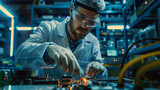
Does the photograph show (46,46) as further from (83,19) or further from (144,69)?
(144,69)

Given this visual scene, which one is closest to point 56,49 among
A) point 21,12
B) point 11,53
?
point 11,53

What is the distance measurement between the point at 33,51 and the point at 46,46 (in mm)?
147

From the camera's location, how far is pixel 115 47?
181 inches

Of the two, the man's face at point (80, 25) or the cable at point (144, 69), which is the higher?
the man's face at point (80, 25)

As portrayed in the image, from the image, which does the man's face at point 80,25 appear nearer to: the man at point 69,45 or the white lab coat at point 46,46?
the man at point 69,45

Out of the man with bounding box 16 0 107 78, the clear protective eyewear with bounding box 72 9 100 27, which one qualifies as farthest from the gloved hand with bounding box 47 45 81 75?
the clear protective eyewear with bounding box 72 9 100 27

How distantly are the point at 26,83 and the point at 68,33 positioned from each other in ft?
2.95

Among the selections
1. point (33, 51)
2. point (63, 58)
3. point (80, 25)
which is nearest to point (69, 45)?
point (80, 25)

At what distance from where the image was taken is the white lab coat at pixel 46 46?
3.41 ft

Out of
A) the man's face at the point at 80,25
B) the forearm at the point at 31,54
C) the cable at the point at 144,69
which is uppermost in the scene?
the man's face at the point at 80,25

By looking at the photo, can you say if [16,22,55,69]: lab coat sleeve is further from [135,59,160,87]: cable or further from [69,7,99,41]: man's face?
[135,59,160,87]: cable

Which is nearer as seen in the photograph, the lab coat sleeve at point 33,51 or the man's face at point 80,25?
the lab coat sleeve at point 33,51

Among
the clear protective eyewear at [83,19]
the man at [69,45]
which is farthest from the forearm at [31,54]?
the clear protective eyewear at [83,19]

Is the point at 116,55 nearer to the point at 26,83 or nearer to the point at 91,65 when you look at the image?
the point at 91,65
